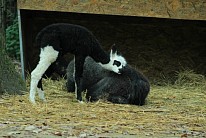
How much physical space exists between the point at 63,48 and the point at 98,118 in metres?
1.68

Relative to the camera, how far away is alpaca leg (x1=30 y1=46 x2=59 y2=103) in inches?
300

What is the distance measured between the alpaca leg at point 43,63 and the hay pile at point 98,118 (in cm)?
23

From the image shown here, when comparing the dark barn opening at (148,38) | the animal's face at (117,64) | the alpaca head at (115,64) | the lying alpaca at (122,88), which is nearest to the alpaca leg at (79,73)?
the lying alpaca at (122,88)

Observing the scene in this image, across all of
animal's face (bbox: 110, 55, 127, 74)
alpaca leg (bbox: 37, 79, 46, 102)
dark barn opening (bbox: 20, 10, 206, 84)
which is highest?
dark barn opening (bbox: 20, 10, 206, 84)

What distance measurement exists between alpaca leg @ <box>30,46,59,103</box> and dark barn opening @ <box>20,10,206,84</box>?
4703 mm

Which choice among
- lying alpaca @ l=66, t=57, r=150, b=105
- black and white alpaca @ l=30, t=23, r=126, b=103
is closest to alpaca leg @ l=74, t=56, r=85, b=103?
black and white alpaca @ l=30, t=23, r=126, b=103

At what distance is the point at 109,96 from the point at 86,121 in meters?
2.02

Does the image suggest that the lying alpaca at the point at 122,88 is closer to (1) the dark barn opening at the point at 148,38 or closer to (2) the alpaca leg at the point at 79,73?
(2) the alpaca leg at the point at 79,73

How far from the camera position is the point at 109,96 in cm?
825

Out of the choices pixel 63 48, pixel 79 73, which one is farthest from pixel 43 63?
pixel 79 73

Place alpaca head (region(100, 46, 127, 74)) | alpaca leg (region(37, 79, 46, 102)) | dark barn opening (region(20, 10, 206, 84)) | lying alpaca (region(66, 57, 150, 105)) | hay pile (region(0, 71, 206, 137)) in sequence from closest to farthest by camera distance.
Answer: hay pile (region(0, 71, 206, 137)) → alpaca leg (region(37, 79, 46, 102)) → lying alpaca (region(66, 57, 150, 105)) → alpaca head (region(100, 46, 127, 74)) → dark barn opening (region(20, 10, 206, 84))

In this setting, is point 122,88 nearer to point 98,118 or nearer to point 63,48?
point 63,48

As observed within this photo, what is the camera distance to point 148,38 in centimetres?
1255

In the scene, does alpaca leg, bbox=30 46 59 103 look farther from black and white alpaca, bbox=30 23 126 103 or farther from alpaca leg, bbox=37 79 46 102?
alpaca leg, bbox=37 79 46 102
